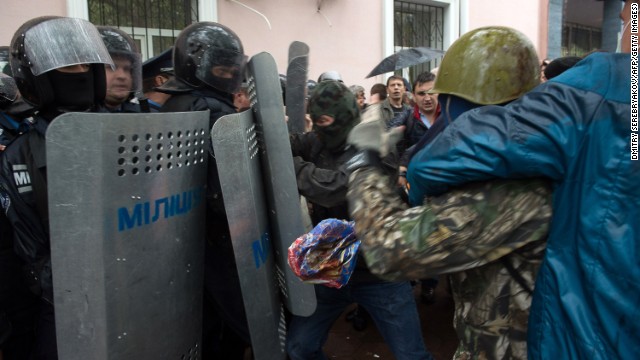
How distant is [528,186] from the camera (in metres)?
0.97

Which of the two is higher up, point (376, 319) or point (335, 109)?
point (335, 109)

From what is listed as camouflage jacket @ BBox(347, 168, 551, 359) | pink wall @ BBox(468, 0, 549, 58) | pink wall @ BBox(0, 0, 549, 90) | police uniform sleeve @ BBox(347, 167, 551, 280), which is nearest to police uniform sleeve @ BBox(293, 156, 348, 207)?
camouflage jacket @ BBox(347, 168, 551, 359)

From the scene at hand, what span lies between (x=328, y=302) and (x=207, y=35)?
1334mm

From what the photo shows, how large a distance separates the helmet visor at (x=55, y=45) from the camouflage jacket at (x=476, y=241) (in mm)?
1066

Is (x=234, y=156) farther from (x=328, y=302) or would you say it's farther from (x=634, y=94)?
(x=328, y=302)

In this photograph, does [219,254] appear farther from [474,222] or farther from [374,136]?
[474,222]

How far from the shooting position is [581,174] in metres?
0.93

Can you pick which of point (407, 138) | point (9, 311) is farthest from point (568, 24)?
point (9, 311)

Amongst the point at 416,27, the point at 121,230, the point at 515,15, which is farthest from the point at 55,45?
the point at 515,15

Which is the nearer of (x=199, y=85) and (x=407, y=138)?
(x=199, y=85)

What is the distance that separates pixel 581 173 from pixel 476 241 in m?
0.24

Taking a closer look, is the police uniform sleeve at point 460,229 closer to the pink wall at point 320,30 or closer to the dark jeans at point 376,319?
the dark jeans at point 376,319

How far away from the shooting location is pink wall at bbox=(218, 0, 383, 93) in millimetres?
6844

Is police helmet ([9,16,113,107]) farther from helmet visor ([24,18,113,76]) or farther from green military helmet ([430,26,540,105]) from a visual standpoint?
green military helmet ([430,26,540,105])
